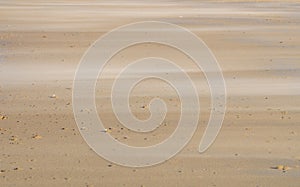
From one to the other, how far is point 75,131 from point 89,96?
3.21 meters

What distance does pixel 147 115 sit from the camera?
13.1 metres

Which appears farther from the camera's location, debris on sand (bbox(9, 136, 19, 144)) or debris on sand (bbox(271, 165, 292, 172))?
debris on sand (bbox(9, 136, 19, 144))

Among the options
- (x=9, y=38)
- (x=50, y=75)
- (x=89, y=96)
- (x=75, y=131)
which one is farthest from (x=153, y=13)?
(x=75, y=131)

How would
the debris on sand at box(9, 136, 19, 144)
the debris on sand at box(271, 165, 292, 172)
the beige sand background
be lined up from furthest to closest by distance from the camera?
the debris on sand at box(9, 136, 19, 144)
the debris on sand at box(271, 165, 292, 172)
the beige sand background

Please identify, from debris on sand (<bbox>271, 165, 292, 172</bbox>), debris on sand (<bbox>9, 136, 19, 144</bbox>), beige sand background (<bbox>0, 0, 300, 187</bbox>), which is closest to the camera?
beige sand background (<bbox>0, 0, 300, 187</bbox>)

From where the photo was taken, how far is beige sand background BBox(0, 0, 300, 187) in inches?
375

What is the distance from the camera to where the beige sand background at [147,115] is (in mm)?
9516

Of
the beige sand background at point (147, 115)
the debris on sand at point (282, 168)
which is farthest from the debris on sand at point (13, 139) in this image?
the debris on sand at point (282, 168)

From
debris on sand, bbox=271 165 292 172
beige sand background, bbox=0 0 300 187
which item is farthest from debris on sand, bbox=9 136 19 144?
debris on sand, bbox=271 165 292 172

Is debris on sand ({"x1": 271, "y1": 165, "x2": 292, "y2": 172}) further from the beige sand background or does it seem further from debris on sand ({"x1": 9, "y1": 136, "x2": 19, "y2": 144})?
debris on sand ({"x1": 9, "y1": 136, "x2": 19, "y2": 144})

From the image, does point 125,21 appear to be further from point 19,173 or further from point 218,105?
point 19,173

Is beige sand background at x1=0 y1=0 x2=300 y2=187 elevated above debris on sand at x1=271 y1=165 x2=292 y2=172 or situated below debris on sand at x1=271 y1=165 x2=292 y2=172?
above

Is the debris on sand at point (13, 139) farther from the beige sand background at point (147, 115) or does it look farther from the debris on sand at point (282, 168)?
the debris on sand at point (282, 168)

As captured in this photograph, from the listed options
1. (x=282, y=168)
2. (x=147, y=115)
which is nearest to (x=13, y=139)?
(x=147, y=115)
